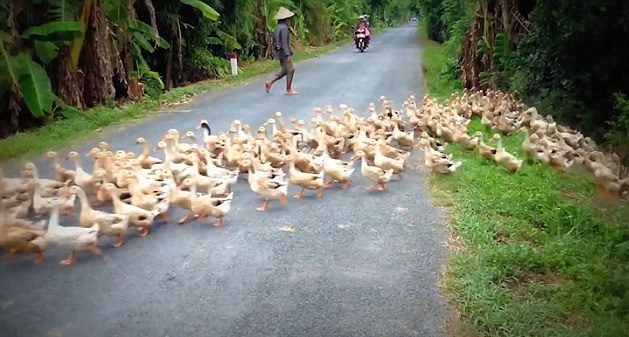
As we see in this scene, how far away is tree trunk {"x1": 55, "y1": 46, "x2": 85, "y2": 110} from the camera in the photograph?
39.8 feet

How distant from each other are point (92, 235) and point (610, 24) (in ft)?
26.2

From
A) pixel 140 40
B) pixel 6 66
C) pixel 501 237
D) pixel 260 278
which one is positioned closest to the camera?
pixel 260 278

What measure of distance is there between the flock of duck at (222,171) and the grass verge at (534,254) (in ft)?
1.40

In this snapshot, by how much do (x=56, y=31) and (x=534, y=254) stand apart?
356 inches

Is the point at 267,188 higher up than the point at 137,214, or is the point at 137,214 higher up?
the point at 137,214

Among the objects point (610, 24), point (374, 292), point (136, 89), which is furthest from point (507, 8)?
point (374, 292)

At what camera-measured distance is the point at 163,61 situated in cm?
1809

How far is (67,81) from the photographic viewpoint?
488 inches

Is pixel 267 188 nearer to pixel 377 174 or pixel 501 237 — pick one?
pixel 377 174

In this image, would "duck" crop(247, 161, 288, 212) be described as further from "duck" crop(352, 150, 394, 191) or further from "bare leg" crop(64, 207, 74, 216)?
"bare leg" crop(64, 207, 74, 216)

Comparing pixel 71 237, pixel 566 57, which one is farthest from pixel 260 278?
pixel 566 57

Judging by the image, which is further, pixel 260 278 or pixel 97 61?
pixel 97 61

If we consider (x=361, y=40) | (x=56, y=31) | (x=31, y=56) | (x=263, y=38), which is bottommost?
(x=361, y=40)

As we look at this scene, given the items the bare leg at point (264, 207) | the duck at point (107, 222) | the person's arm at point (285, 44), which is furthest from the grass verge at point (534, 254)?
the person's arm at point (285, 44)
